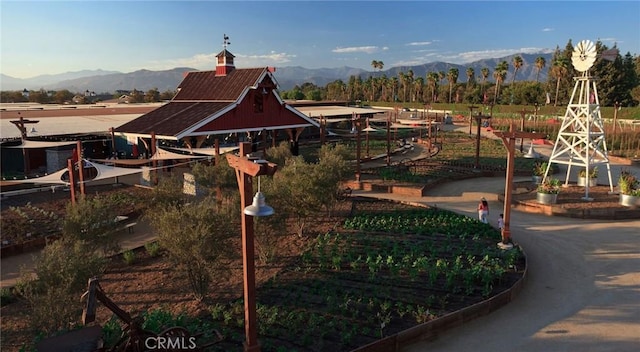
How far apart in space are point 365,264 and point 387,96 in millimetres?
116421

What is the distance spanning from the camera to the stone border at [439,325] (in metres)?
9.15

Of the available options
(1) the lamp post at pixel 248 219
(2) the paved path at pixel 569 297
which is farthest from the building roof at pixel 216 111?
(1) the lamp post at pixel 248 219

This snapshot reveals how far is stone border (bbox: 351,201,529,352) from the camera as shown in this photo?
30.0 ft

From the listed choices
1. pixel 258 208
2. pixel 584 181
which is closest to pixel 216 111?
pixel 584 181

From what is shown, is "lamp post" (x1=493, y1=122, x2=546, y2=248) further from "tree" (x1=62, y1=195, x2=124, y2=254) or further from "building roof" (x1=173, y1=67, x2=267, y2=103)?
"building roof" (x1=173, y1=67, x2=267, y2=103)

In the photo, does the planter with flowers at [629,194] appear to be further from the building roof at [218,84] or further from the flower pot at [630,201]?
the building roof at [218,84]

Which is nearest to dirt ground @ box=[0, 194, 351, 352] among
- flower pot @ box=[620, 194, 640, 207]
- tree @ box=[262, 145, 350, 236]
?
tree @ box=[262, 145, 350, 236]

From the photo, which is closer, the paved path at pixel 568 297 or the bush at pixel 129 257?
the paved path at pixel 568 297

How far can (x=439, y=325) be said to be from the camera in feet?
32.9

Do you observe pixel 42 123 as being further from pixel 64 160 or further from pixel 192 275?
pixel 192 275

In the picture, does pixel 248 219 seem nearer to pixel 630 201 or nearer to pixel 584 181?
Result: pixel 630 201

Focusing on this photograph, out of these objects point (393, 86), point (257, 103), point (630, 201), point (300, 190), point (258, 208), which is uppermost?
point (393, 86)

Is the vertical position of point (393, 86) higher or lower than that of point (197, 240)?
higher

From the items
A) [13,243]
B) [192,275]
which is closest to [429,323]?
[192,275]
